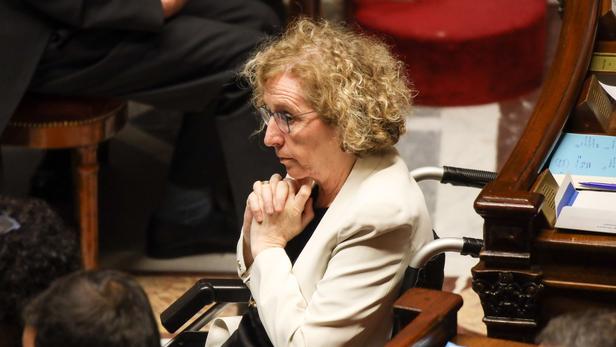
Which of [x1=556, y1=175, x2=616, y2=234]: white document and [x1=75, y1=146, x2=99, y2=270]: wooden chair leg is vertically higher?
[x1=556, y1=175, x2=616, y2=234]: white document

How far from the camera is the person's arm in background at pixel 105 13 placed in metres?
3.70

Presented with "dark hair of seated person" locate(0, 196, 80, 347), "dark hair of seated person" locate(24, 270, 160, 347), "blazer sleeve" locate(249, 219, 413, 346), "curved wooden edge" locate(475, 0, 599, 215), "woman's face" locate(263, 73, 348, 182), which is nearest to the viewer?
"dark hair of seated person" locate(24, 270, 160, 347)

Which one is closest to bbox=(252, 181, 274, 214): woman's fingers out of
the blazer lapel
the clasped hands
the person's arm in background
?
the clasped hands

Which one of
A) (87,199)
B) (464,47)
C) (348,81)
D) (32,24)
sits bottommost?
(87,199)

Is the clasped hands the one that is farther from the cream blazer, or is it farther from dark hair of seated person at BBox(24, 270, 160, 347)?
dark hair of seated person at BBox(24, 270, 160, 347)

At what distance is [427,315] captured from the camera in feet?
6.94

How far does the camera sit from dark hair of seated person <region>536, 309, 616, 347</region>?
170cm

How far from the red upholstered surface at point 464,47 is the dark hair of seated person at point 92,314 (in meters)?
3.58

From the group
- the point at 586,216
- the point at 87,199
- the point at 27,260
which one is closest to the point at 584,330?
the point at 586,216

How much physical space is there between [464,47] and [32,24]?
2034mm

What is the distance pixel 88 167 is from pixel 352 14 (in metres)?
1.83

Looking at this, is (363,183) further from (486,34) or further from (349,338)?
(486,34)

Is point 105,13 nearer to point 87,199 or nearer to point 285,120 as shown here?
point 87,199

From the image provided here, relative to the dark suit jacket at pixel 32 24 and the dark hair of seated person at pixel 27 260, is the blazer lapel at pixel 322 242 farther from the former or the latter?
the dark suit jacket at pixel 32 24
